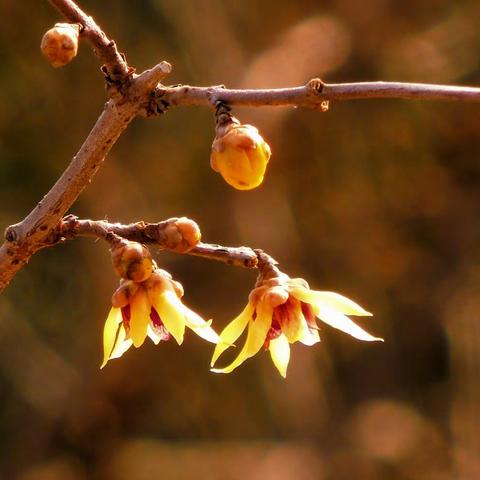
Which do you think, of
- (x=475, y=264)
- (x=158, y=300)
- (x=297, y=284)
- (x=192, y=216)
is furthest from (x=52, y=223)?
(x=475, y=264)

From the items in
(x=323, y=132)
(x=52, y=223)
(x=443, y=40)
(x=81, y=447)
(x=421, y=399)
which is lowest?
(x=52, y=223)

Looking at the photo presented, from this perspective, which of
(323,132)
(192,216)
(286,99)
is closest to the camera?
(286,99)

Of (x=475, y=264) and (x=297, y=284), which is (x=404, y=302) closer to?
(x=475, y=264)

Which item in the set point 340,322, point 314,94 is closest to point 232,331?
point 340,322

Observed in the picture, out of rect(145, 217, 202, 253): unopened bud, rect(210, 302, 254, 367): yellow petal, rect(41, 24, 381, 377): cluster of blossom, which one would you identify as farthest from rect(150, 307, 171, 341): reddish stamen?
rect(145, 217, 202, 253): unopened bud

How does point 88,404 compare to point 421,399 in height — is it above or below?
below

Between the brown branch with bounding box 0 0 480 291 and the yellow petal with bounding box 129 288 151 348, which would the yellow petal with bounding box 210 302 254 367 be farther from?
the brown branch with bounding box 0 0 480 291

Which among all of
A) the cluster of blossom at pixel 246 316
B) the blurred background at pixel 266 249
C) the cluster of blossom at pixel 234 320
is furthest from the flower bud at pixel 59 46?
the blurred background at pixel 266 249
